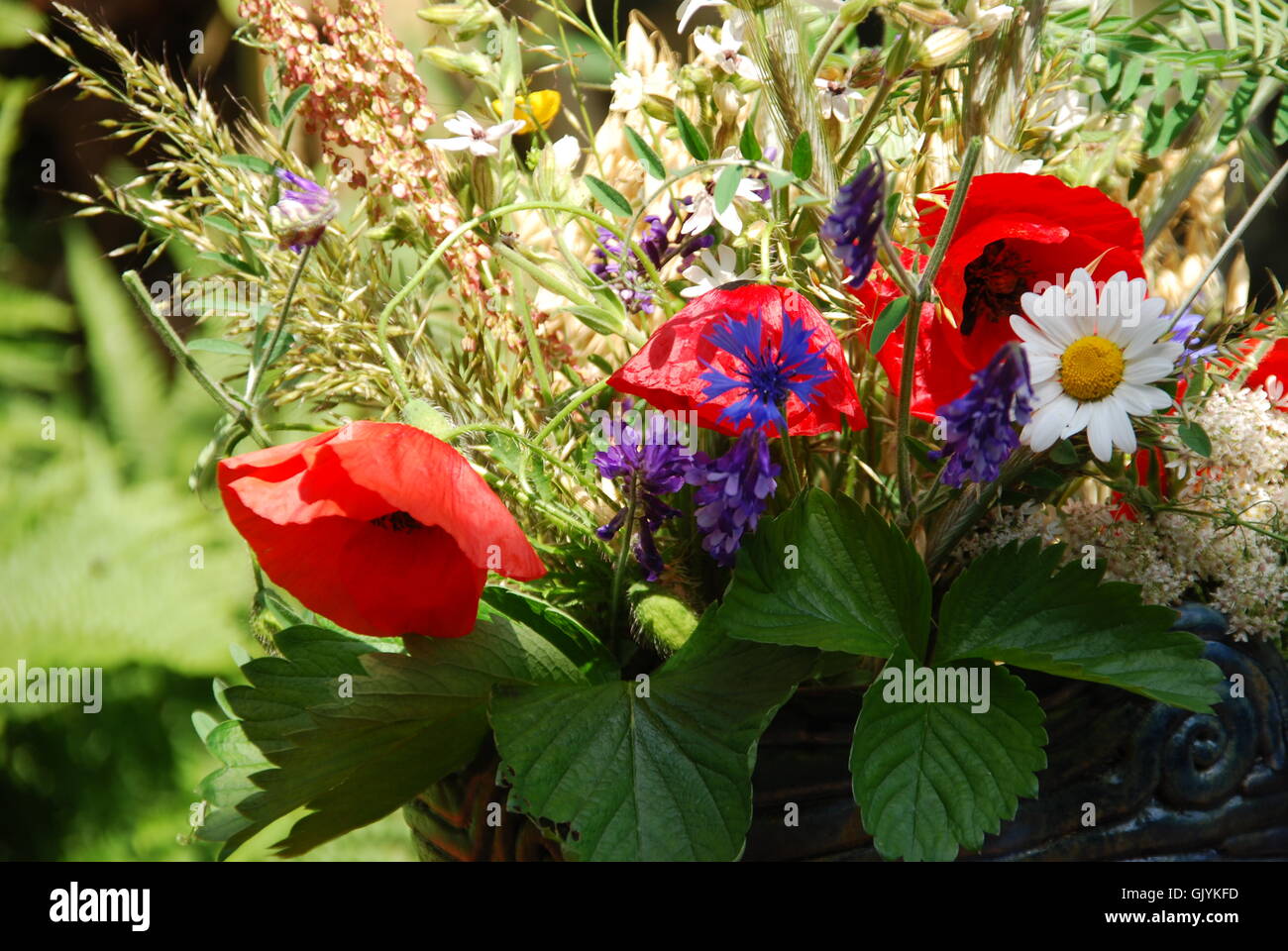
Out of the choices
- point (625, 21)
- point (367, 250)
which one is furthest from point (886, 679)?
point (625, 21)

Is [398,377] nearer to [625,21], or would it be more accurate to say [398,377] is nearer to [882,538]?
[882,538]

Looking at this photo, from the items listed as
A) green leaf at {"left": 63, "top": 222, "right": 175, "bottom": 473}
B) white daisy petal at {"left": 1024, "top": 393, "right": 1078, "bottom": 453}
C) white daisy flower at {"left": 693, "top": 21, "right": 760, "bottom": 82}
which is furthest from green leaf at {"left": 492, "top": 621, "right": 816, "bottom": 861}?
green leaf at {"left": 63, "top": 222, "right": 175, "bottom": 473}

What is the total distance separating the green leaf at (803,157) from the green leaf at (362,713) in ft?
0.61

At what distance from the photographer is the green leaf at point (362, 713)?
1.25ft

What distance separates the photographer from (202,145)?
1.54 ft

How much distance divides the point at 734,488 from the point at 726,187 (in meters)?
0.10

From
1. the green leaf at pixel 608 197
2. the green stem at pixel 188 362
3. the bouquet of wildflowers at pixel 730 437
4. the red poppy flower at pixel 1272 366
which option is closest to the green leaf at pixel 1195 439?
the bouquet of wildflowers at pixel 730 437

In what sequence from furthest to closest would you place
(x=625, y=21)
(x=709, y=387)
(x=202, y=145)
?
(x=625, y=21) < (x=202, y=145) < (x=709, y=387)

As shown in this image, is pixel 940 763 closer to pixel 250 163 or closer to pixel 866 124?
pixel 866 124

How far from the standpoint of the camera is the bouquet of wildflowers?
36cm

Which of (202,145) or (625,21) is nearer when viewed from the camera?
(202,145)

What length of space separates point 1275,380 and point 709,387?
0.79 feet

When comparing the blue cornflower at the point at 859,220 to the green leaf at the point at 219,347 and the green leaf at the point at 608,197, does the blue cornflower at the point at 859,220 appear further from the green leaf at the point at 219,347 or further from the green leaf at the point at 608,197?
the green leaf at the point at 219,347

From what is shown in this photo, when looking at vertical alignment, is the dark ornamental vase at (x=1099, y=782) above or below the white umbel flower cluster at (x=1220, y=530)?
below
